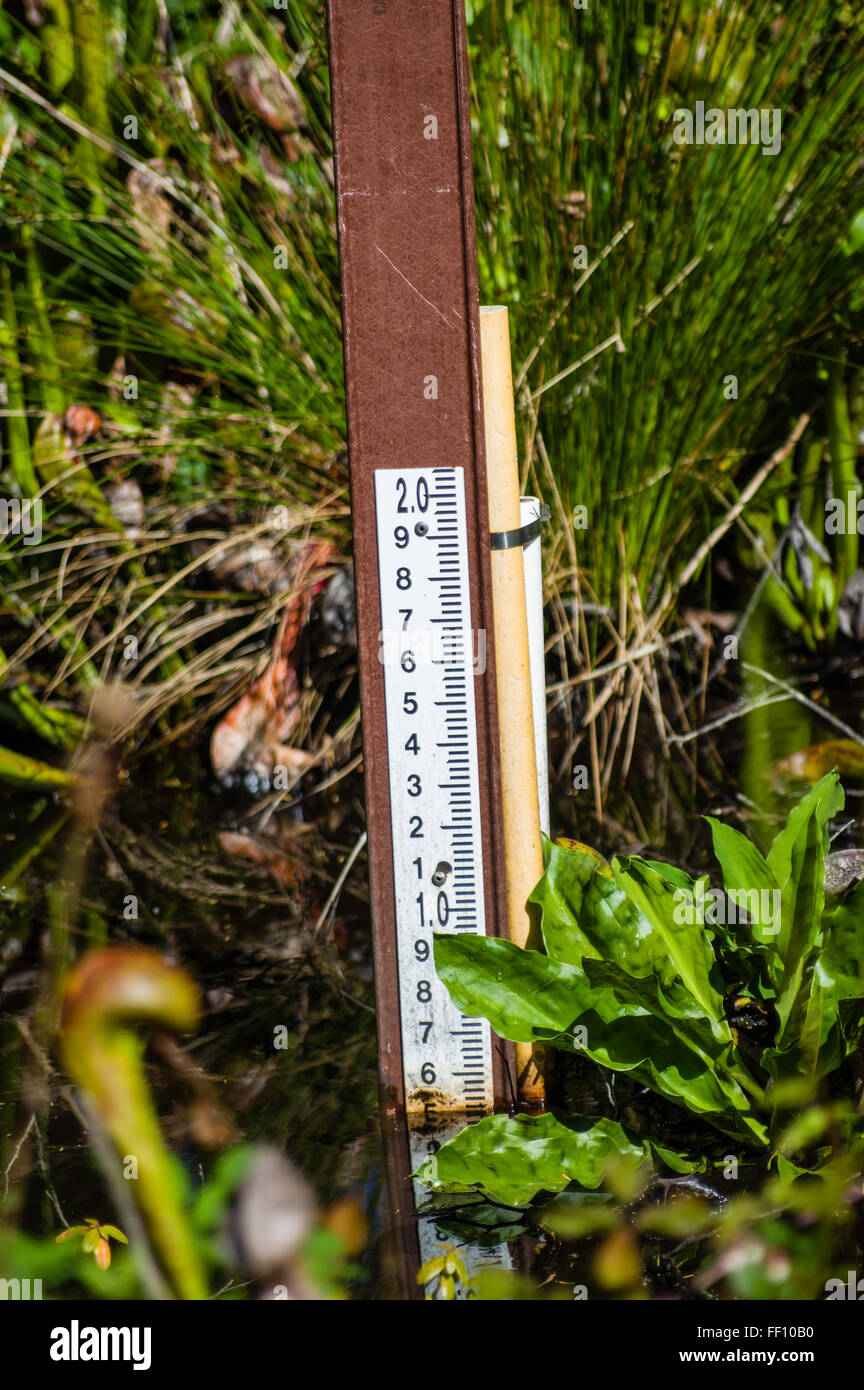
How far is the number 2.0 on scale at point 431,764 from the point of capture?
42.7 inches

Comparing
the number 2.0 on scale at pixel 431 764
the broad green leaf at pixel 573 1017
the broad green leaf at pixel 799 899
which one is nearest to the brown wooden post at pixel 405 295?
the number 2.0 on scale at pixel 431 764

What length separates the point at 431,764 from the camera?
111 centimetres

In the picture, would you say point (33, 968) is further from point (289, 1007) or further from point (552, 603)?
point (552, 603)

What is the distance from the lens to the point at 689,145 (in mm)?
1702

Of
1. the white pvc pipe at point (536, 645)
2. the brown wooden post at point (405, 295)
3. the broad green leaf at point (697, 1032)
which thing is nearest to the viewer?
the broad green leaf at point (697, 1032)

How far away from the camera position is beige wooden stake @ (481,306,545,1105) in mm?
1096

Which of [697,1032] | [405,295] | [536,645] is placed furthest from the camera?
[536,645]

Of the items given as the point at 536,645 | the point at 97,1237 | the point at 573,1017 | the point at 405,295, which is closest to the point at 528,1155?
the point at 573,1017

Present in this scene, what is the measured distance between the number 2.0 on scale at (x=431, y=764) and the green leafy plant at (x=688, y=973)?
116mm

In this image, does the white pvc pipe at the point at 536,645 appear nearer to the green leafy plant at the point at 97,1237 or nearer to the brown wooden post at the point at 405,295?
the brown wooden post at the point at 405,295

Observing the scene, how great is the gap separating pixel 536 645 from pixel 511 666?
0.09m

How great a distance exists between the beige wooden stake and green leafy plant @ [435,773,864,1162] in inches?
3.8

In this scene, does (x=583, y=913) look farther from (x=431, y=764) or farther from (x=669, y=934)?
(x=431, y=764)
